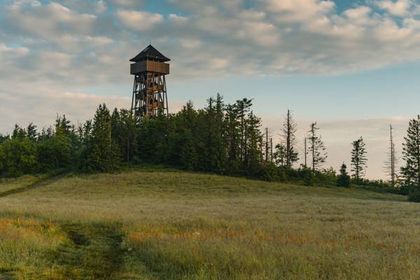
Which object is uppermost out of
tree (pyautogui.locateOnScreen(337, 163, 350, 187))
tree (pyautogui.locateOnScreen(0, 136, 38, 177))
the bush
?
tree (pyautogui.locateOnScreen(0, 136, 38, 177))

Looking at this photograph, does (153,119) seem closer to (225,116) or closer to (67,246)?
(225,116)

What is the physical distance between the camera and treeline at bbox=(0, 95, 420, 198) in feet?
305

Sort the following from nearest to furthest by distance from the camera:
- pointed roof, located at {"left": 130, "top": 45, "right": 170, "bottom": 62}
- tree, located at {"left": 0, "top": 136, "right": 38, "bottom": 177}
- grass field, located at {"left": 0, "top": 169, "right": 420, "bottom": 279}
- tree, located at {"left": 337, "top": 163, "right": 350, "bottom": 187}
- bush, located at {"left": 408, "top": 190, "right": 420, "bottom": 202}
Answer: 1. grass field, located at {"left": 0, "top": 169, "right": 420, "bottom": 279}
2. bush, located at {"left": 408, "top": 190, "right": 420, "bottom": 202}
3. tree, located at {"left": 337, "top": 163, "right": 350, "bottom": 187}
4. tree, located at {"left": 0, "top": 136, "right": 38, "bottom": 177}
5. pointed roof, located at {"left": 130, "top": 45, "right": 170, "bottom": 62}

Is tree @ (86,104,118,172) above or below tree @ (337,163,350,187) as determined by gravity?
above

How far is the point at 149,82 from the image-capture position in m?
111

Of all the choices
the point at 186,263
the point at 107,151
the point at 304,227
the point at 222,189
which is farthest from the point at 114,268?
the point at 107,151

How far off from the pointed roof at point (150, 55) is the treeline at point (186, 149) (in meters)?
13.1

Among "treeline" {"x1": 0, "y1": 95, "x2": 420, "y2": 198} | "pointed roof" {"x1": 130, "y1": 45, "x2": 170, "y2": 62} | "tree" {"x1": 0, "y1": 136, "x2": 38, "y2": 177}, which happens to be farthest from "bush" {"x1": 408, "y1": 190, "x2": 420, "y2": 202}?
"tree" {"x1": 0, "y1": 136, "x2": 38, "y2": 177}

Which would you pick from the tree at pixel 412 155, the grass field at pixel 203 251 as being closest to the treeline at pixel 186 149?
the tree at pixel 412 155

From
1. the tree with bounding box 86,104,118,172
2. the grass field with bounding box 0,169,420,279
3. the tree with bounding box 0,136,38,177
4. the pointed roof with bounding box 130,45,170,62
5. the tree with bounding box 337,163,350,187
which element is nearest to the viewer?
the grass field with bounding box 0,169,420,279

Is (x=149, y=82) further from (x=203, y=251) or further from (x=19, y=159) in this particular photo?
(x=203, y=251)

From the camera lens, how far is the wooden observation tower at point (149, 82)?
11081 cm

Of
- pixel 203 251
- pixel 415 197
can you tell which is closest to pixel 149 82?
pixel 415 197

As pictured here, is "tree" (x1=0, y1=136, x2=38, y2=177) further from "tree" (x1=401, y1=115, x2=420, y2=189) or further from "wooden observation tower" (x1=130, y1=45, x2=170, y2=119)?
"tree" (x1=401, y1=115, x2=420, y2=189)
